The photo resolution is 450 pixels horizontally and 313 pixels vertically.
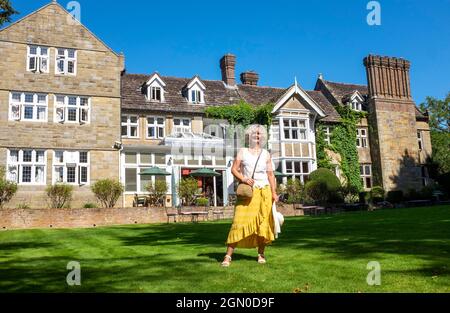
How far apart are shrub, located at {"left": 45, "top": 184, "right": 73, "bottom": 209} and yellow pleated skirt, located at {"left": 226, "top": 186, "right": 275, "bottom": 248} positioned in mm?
19811

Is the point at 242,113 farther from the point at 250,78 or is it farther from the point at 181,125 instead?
the point at 250,78

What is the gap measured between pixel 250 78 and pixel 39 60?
18.6 meters

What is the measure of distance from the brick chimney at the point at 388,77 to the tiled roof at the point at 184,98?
4.06 meters

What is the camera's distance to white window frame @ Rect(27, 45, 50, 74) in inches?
1064

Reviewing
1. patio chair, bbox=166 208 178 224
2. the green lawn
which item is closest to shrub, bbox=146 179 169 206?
patio chair, bbox=166 208 178 224

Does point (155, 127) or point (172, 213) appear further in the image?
point (155, 127)

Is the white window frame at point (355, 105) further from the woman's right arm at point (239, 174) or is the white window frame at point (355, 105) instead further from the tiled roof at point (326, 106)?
the woman's right arm at point (239, 174)

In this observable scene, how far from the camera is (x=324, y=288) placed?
5062mm

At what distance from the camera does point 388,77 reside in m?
38.7

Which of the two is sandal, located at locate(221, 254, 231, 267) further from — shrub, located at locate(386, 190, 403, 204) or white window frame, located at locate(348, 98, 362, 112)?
white window frame, located at locate(348, 98, 362, 112)

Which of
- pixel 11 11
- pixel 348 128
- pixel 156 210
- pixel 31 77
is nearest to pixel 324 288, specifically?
pixel 11 11

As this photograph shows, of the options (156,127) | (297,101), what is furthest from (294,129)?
(156,127)

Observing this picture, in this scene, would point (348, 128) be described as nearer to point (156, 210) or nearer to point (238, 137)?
point (238, 137)

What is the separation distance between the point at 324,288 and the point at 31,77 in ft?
85.0
